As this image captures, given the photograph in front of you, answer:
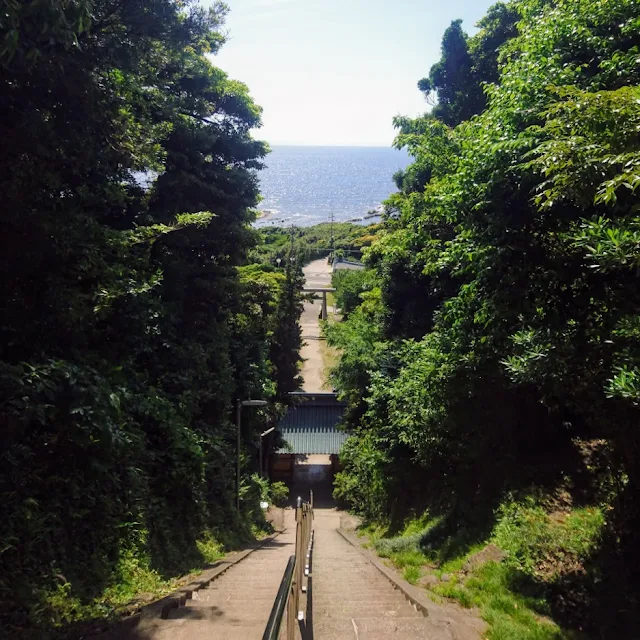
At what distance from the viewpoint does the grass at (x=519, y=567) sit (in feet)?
18.3

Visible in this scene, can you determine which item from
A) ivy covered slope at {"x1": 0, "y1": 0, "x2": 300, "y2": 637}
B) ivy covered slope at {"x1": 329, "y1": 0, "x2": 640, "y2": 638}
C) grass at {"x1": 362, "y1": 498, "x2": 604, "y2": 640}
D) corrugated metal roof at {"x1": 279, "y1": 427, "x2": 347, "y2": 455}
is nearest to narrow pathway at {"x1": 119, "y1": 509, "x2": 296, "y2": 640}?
ivy covered slope at {"x1": 0, "y1": 0, "x2": 300, "y2": 637}

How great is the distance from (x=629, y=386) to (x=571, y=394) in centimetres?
194

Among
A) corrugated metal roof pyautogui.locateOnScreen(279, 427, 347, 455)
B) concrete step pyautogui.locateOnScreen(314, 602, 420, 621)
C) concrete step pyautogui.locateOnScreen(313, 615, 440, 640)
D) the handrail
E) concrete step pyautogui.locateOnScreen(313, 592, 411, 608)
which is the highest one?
the handrail

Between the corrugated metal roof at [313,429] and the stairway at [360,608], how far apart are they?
16547 millimetres

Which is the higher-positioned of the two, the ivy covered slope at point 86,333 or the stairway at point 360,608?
the ivy covered slope at point 86,333

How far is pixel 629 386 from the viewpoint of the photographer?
4004 mm

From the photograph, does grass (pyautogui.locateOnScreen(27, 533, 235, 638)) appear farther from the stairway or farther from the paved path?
the paved path

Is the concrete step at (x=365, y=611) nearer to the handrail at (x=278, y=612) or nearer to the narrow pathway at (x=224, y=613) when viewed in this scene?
the narrow pathway at (x=224, y=613)

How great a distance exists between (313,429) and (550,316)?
22.1 metres

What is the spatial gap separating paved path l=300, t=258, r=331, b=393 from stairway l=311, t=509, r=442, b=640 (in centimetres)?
1775

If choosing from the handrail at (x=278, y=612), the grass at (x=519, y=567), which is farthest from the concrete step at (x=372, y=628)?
the handrail at (x=278, y=612)

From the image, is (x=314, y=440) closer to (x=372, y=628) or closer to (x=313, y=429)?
(x=313, y=429)

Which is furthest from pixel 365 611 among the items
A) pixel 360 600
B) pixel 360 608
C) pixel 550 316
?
pixel 550 316

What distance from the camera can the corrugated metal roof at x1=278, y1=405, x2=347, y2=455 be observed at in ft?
85.9
